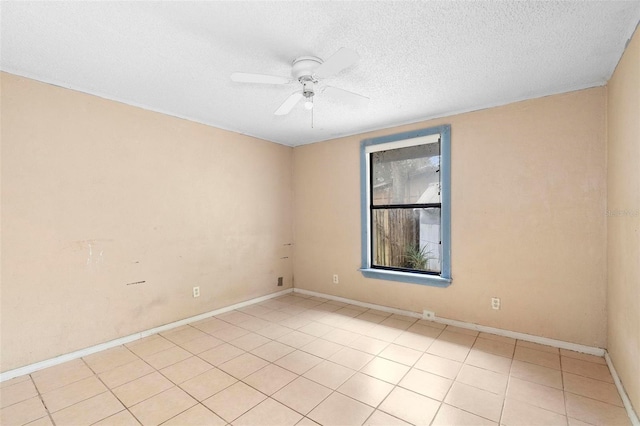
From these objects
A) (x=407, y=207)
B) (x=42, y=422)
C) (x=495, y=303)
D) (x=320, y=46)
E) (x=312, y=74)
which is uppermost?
(x=320, y=46)

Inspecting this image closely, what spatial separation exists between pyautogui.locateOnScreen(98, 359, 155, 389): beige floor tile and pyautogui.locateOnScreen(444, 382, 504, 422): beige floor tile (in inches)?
92.7

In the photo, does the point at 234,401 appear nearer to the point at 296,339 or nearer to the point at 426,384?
the point at 296,339

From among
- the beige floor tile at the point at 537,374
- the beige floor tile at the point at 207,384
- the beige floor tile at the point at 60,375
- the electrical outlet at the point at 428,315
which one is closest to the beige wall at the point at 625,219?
the beige floor tile at the point at 537,374

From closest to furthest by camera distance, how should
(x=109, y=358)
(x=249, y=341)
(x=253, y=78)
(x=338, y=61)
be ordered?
(x=338, y=61)
(x=253, y=78)
(x=109, y=358)
(x=249, y=341)

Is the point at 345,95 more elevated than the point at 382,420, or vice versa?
the point at 345,95

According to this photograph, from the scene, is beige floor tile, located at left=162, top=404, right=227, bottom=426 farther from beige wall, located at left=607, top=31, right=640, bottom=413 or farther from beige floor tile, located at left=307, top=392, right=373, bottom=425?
beige wall, located at left=607, top=31, right=640, bottom=413

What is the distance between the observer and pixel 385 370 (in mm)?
2383

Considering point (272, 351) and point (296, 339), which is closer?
point (272, 351)

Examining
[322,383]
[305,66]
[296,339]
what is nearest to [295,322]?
[296,339]

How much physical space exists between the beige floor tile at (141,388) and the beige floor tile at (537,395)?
2531 millimetres

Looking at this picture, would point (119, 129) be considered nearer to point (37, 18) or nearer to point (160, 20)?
point (37, 18)

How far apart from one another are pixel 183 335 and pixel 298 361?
1373mm

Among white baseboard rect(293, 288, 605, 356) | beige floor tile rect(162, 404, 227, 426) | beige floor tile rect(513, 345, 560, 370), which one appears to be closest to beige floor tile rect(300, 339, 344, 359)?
beige floor tile rect(162, 404, 227, 426)

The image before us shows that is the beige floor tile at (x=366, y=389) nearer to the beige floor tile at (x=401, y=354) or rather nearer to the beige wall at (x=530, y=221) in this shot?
the beige floor tile at (x=401, y=354)
